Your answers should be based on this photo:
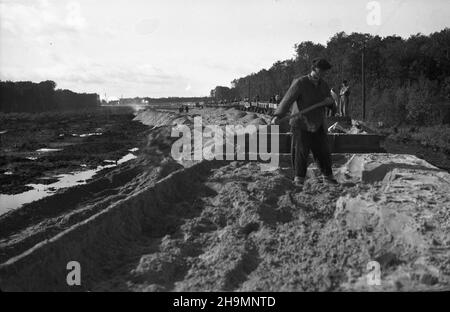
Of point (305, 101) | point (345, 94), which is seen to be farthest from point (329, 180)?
point (345, 94)

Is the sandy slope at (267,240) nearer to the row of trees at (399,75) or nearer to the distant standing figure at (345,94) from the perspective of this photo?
the distant standing figure at (345,94)

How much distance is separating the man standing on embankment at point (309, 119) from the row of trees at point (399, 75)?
87.1ft

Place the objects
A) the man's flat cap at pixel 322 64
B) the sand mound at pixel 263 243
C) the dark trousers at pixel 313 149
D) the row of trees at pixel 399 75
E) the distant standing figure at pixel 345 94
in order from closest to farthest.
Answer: the sand mound at pixel 263 243, the man's flat cap at pixel 322 64, the dark trousers at pixel 313 149, the distant standing figure at pixel 345 94, the row of trees at pixel 399 75

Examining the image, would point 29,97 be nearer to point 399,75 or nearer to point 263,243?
point 399,75

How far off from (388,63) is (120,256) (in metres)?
48.2

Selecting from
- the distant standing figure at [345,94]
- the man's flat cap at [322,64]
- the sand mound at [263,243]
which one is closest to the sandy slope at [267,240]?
the sand mound at [263,243]

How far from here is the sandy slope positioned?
4379mm

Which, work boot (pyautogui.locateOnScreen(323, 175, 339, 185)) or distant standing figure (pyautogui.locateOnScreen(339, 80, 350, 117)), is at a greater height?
distant standing figure (pyautogui.locateOnScreen(339, 80, 350, 117))

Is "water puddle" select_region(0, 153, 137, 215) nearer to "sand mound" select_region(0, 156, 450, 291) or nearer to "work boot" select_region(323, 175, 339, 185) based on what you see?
"sand mound" select_region(0, 156, 450, 291)

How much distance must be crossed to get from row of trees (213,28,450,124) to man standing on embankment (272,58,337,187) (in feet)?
87.1

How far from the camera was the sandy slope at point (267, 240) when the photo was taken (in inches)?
172

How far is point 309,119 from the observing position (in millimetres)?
7207

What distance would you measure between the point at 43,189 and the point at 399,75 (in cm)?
4053

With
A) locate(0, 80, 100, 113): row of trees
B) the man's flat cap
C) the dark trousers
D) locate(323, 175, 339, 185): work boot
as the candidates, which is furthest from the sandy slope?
locate(0, 80, 100, 113): row of trees
